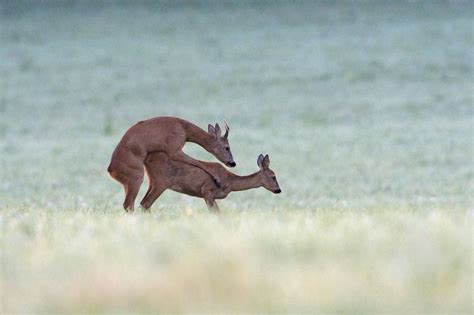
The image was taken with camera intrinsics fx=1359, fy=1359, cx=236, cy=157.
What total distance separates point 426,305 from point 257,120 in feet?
90.2

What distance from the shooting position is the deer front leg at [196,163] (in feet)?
37.3

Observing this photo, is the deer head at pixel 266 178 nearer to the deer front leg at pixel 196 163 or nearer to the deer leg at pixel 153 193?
the deer front leg at pixel 196 163

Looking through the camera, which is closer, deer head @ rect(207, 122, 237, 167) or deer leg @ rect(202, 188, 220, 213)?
deer leg @ rect(202, 188, 220, 213)

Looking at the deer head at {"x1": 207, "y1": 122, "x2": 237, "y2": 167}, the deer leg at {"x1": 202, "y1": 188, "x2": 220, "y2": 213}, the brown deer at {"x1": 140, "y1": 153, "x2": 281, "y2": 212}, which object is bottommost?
the deer leg at {"x1": 202, "y1": 188, "x2": 220, "y2": 213}

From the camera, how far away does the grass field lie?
5699 mm

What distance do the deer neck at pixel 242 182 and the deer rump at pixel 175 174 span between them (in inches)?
9.7

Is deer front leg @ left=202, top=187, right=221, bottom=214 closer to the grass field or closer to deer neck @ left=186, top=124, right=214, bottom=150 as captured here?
the grass field

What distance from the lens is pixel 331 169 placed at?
23.4 m

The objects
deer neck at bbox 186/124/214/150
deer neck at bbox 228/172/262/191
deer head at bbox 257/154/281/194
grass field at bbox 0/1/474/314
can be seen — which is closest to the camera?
grass field at bbox 0/1/474/314

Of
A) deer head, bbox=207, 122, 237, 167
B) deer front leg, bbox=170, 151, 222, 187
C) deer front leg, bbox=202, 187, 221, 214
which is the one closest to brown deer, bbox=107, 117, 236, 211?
deer front leg, bbox=170, 151, 222, 187

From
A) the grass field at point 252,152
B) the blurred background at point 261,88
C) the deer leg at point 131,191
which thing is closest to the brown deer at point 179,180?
the deer leg at point 131,191

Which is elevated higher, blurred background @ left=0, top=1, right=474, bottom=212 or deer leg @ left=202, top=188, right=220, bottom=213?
blurred background @ left=0, top=1, right=474, bottom=212

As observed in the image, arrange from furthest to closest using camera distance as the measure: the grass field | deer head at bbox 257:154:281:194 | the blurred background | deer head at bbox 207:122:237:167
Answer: the blurred background < deer head at bbox 207:122:237:167 < deer head at bbox 257:154:281:194 < the grass field

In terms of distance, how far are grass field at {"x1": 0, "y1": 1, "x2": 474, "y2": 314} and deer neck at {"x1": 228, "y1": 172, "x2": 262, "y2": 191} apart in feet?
1.00
